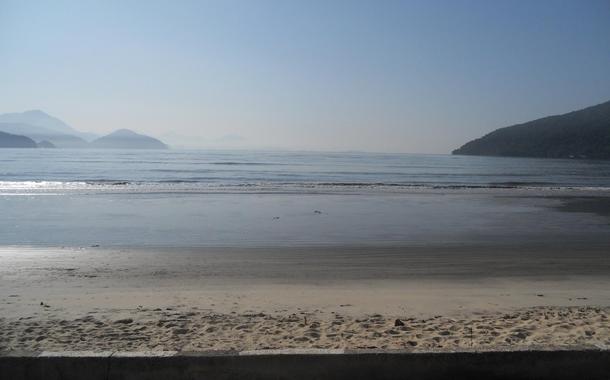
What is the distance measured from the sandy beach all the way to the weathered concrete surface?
0.79 feet

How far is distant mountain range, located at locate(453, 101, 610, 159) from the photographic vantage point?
429 feet

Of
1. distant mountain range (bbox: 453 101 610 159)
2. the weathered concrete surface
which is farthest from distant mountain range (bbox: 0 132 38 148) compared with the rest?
the weathered concrete surface

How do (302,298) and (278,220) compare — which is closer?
(302,298)

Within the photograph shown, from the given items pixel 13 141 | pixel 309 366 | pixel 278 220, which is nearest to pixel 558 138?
pixel 278 220

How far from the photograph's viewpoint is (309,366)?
3.87 meters

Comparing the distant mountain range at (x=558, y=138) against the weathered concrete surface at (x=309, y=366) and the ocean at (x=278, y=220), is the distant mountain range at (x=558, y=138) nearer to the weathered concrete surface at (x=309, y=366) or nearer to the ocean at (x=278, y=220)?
the ocean at (x=278, y=220)

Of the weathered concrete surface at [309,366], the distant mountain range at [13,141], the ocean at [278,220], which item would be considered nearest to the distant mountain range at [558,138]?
the ocean at [278,220]

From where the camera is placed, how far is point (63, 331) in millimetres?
5309

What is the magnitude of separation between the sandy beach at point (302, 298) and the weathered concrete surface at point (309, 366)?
0.24 m

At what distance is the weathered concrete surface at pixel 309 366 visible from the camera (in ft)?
12.6

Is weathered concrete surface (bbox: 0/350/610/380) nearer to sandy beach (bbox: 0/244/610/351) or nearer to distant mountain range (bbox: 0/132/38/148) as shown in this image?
sandy beach (bbox: 0/244/610/351)

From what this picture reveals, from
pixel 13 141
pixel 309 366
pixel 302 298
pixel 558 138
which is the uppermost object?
pixel 558 138

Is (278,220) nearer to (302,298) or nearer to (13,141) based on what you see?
(302,298)

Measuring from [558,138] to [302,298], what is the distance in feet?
506
